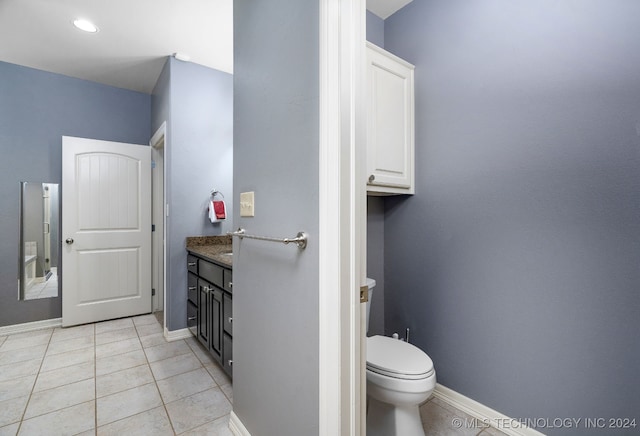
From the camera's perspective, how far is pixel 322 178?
96 cm

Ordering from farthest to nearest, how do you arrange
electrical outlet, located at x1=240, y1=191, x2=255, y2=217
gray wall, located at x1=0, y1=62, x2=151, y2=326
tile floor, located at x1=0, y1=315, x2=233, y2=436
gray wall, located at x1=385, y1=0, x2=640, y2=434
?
1. gray wall, located at x1=0, y1=62, x2=151, y2=326
2. tile floor, located at x1=0, y1=315, x2=233, y2=436
3. electrical outlet, located at x1=240, y1=191, x2=255, y2=217
4. gray wall, located at x1=385, y1=0, x2=640, y2=434

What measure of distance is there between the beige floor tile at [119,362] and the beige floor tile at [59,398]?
18 cm

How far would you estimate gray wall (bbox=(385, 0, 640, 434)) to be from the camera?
125cm

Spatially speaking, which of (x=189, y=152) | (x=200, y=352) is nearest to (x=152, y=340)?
(x=200, y=352)

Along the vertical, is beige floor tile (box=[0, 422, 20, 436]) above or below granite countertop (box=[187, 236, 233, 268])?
below

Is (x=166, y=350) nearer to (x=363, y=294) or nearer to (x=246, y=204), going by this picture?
(x=246, y=204)

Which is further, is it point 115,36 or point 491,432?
point 115,36

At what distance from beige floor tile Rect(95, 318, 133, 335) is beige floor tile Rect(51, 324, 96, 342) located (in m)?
0.05

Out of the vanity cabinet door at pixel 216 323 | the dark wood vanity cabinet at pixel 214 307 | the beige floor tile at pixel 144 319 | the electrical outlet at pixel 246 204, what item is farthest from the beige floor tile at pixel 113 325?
the electrical outlet at pixel 246 204

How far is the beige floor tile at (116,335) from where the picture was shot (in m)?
2.69

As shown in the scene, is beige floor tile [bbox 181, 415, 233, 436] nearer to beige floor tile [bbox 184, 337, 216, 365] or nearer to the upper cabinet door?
beige floor tile [bbox 184, 337, 216, 365]

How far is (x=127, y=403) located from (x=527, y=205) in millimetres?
2524

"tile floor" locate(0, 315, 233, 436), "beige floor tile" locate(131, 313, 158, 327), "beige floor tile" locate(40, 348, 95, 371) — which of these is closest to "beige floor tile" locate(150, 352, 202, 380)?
"tile floor" locate(0, 315, 233, 436)

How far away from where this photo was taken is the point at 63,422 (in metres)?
1.63
